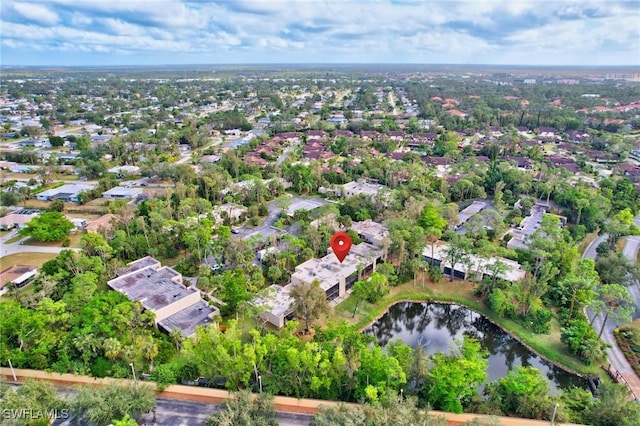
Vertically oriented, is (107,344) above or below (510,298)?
above

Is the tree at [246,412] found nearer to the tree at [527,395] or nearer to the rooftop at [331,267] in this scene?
the rooftop at [331,267]

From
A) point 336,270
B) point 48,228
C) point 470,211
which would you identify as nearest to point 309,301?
point 336,270

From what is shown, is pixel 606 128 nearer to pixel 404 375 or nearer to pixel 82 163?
pixel 404 375

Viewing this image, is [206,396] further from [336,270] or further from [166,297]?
[336,270]

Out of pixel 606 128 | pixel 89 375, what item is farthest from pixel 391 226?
pixel 606 128

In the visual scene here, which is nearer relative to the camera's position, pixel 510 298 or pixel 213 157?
pixel 510 298
